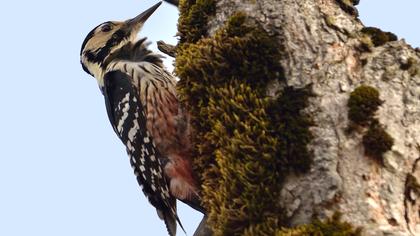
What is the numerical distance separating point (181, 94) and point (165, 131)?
750 mm

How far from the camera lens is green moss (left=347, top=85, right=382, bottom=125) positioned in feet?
13.2

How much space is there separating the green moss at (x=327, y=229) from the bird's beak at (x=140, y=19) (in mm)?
3421

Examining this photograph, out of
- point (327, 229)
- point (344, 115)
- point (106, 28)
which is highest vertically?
point (106, 28)

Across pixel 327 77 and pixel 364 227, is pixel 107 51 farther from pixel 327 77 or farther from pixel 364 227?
pixel 364 227

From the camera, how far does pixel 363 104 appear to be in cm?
405

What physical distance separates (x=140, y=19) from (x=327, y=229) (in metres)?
3.62

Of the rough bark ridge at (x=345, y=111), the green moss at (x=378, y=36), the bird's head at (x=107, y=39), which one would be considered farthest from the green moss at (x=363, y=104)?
the bird's head at (x=107, y=39)

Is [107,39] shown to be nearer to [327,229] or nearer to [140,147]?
[140,147]

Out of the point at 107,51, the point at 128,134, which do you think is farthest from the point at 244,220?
the point at 107,51

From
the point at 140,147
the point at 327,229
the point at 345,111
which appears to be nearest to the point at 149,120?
the point at 140,147

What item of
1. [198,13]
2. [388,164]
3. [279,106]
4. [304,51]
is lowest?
[388,164]

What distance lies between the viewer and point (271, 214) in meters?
3.89

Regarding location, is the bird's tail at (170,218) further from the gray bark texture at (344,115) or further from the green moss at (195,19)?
the gray bark texture at (344,115)

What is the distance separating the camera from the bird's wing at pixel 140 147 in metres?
5.82
